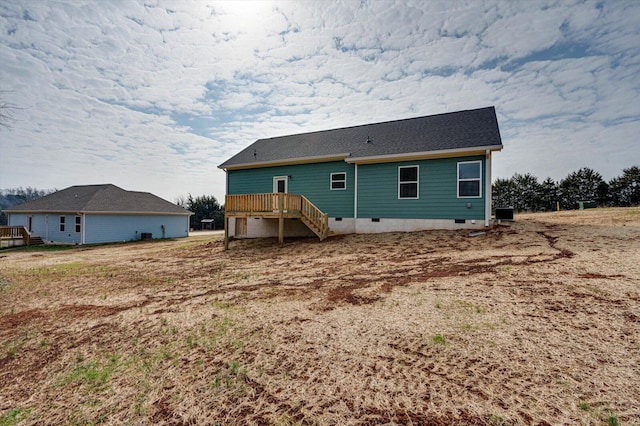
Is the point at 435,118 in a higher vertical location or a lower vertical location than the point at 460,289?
higher

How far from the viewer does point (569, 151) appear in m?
17.7

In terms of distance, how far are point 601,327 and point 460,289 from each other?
1.98m

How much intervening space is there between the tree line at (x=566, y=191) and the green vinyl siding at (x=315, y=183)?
22086 millimetres

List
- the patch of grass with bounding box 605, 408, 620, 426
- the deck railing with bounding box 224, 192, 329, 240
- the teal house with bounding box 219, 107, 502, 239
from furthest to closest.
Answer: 1. the deck railing with bounding box 224, 192, 329, 240
2. the teal house with bounding box 219, 107, 502, 239
3. the patch of grass with bounding box 605, 408, 620, 426

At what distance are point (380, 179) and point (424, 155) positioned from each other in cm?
215

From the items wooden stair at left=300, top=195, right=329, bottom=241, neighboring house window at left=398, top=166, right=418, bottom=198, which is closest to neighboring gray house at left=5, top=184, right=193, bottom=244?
wooden stair at left=300, top=195, right=329, bottom=241

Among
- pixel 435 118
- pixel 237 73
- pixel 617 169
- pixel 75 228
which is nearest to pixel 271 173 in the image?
pixel 237 73

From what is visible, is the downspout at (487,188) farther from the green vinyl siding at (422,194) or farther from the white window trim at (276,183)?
the white window trim at (276,183)

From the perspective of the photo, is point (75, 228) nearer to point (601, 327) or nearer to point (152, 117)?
point (152, 117)

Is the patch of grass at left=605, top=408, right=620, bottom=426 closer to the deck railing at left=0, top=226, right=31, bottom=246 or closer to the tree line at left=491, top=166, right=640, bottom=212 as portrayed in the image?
the tree line at left=491, top=166, right=640, bottom=212

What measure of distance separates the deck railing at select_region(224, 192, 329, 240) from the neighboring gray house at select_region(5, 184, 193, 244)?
49.5 ft

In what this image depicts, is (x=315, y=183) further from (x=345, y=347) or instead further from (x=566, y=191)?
(x=566, y=191)

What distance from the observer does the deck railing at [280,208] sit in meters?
12.5

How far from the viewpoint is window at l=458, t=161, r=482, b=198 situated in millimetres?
11555
